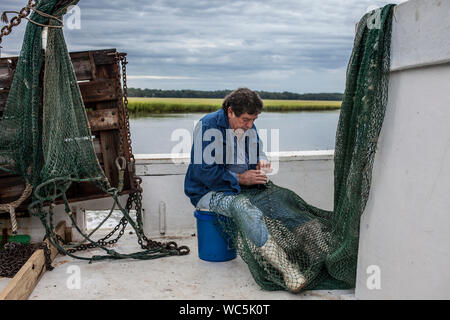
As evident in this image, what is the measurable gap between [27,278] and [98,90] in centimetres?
187

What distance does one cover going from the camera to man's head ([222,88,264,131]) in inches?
168

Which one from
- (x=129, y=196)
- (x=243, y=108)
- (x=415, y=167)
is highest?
(x=243, y=108)

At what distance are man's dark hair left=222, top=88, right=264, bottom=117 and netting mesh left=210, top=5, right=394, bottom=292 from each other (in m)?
0.72

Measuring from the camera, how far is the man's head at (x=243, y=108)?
4.27 m

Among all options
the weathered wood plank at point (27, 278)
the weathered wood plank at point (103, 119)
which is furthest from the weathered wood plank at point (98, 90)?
the weathered wood plank at point (27, 278)

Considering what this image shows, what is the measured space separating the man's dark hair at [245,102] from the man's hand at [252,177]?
0.52 meters

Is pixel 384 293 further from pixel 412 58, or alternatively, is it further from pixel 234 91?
pixel 234 91

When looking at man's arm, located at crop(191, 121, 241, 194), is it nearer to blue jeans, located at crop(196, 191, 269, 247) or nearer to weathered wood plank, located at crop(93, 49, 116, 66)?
blue jeans, located at crop(196, 191, 269, 247)

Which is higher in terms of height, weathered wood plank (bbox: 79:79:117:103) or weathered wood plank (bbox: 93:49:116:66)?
weathered wood plank (bbox: 93:49:116:66)

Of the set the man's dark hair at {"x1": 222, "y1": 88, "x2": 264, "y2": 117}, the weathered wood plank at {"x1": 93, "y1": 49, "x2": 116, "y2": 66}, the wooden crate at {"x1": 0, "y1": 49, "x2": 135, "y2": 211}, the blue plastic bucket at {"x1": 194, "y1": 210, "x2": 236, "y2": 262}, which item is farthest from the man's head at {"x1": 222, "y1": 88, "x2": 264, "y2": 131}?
the weathered wood plank at {"x1": 93, "y1": 49, "x2": 116, "y2": 66}

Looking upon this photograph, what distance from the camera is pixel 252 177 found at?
4328mm

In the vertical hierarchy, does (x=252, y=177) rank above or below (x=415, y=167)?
below

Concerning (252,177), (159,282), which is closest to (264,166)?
(252,177)

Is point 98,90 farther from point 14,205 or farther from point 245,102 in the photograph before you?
point 245,102
